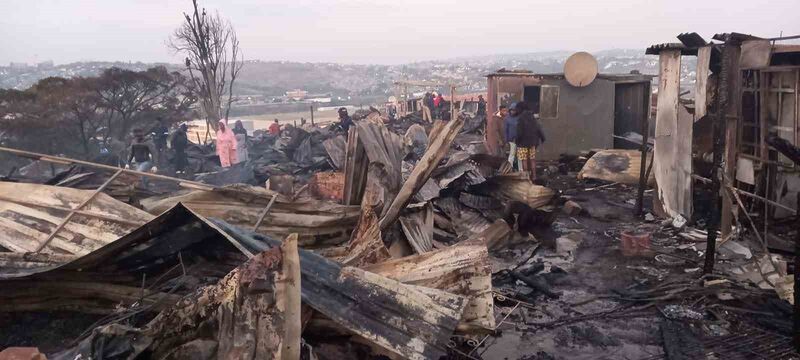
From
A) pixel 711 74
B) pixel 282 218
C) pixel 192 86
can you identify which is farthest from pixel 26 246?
pixel 192 86

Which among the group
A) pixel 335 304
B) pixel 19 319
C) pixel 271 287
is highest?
pixel 271 287

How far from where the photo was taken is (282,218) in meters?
4.76

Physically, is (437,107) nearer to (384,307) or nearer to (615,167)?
(615,167)

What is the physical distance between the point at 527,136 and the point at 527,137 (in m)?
0.02

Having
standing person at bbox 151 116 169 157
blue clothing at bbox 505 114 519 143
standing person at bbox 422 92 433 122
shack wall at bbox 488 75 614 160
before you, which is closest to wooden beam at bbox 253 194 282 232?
blue clothing at bbox 505 114 519 143

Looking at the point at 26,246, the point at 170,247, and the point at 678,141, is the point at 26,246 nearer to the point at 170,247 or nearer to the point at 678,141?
the point at 170,247

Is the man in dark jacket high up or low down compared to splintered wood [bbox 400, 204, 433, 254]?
up

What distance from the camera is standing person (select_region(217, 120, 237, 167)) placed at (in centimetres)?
1107

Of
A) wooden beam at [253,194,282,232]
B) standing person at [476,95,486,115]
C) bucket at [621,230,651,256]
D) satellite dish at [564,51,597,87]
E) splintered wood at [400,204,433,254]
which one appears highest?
satellite dish at [564,51,597,87]

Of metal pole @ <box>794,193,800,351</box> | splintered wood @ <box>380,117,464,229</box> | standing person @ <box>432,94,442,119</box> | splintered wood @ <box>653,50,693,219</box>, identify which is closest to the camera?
metal pole @ <box>794,193,800,351</box>

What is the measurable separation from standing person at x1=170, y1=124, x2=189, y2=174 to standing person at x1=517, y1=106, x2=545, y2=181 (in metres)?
7.82

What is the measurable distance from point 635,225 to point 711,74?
88.5 inches

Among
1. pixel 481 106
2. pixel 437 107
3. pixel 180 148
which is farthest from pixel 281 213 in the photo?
pixel 481 106

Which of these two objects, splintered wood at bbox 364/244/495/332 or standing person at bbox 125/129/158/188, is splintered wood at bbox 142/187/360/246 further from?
standing person at bbox 125/129/158/188
